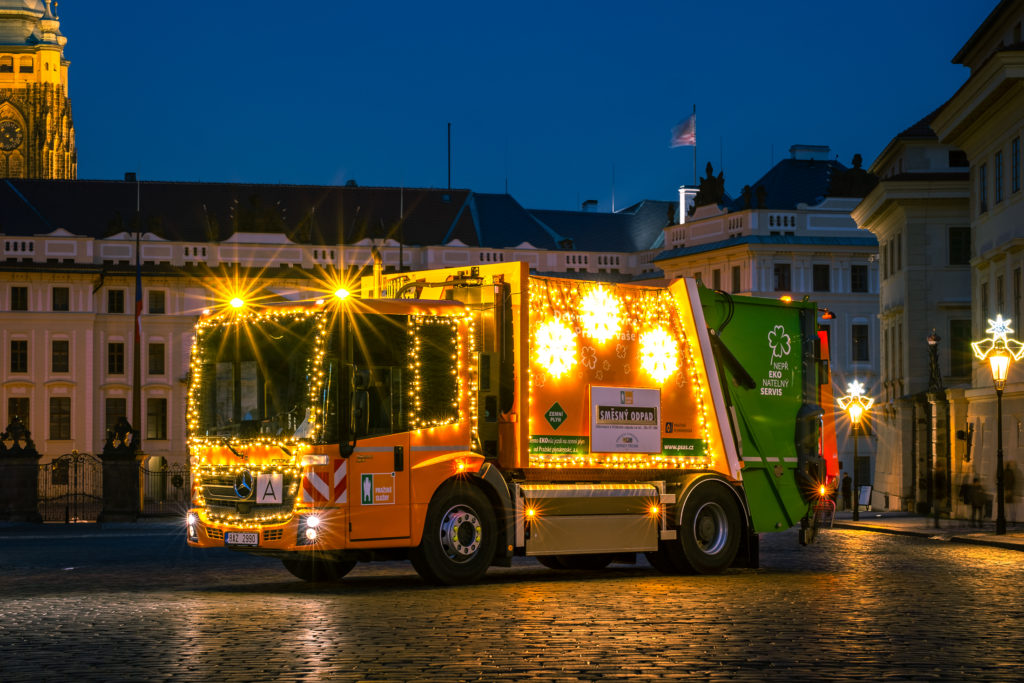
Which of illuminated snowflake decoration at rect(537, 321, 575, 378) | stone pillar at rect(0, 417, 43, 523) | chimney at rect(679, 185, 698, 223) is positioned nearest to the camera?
illuminated snowflake decoration at rect(537, 321, 575, 378)

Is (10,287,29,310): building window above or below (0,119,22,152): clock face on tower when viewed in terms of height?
below

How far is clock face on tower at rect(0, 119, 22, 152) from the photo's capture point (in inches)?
6831

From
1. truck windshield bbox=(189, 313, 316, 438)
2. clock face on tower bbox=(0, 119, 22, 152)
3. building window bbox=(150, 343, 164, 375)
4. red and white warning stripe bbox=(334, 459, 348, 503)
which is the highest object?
clock face on tower bbox=(0, 119, 22, 152)

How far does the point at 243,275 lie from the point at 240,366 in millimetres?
68951

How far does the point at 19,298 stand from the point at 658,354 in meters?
69.1

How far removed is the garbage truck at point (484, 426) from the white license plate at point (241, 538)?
2 cm

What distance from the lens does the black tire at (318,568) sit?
18.9 metres

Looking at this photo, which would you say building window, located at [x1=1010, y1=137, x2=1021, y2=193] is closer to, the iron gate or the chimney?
the iron gate

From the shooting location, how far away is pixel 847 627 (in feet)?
43.1

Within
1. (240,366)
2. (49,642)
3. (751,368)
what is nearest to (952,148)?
(751,368)

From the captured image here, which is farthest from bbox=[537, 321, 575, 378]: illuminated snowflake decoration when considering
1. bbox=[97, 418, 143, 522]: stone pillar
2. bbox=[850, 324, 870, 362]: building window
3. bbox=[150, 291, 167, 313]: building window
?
bbox=[150, 291, 167, 313]: building window

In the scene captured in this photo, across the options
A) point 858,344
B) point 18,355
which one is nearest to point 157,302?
point 18,355

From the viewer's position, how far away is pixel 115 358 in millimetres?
85375

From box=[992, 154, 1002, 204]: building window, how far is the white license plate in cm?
2793
